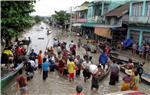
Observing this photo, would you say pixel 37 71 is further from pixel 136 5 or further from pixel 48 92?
pixel 136 5

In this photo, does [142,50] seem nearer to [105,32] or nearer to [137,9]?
[137,9]

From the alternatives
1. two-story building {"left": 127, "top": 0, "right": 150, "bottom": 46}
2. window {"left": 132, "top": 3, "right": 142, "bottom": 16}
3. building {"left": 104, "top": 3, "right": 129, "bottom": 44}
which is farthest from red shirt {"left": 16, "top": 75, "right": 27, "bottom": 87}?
building {"left": 104, "top": 3, "right": 129, "bottom": 44}

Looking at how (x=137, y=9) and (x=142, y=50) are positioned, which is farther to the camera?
(x=137, y=9)

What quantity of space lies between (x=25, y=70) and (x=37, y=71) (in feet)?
9.14

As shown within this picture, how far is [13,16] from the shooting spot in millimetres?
18609

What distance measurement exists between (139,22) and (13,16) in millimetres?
21168

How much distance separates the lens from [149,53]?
32781 mm

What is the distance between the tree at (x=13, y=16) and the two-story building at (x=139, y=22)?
17420 mm

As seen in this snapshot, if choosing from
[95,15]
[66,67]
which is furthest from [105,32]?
[66,67]

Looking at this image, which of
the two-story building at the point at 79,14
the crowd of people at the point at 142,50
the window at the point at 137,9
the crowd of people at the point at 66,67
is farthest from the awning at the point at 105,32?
the two-story building at the point at 79,14

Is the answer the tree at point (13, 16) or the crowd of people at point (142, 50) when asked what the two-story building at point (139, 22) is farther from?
the tree at point (13, 16)

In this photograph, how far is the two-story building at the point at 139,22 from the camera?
36000mm

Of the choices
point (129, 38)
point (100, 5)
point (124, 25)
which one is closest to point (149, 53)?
point (129, 38)

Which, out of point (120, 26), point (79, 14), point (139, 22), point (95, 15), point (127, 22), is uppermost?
point (139, 22)
